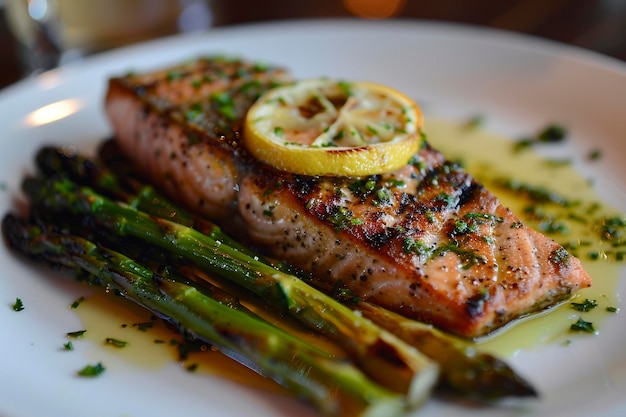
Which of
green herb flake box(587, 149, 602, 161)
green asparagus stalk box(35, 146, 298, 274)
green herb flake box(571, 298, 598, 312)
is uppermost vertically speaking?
green herb flake box(587, 149, 602, 161)

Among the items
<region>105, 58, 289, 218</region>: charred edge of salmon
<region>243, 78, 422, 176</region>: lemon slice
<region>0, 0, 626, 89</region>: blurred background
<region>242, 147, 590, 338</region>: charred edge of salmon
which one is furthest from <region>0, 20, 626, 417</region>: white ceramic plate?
<region>243, 78, 422, 176</region>: lemon slice

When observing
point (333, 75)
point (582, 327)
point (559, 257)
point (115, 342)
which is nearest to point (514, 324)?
point (582, 327)

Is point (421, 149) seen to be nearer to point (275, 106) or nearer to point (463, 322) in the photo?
point (275, 106)

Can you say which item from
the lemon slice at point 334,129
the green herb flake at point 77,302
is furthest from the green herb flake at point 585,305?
the green herb flake at point 77,302

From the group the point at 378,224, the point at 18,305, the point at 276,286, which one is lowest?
the point at 18,305

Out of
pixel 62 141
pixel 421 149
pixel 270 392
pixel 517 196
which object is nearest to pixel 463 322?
pixel 270 392

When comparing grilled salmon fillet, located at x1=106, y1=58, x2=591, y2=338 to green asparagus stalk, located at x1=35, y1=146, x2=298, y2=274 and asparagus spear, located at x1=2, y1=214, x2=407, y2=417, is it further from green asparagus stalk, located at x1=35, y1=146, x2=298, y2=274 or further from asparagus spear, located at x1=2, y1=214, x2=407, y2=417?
asparagus spear, located at x1=2, y1=214, x2=407, y2=417

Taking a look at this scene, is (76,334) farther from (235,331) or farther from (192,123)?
(192,123)
